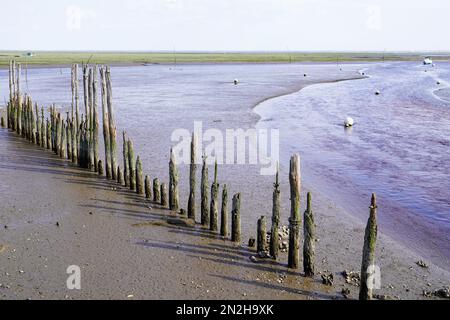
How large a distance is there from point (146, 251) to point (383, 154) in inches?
652

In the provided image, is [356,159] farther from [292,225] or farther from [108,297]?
[108,297]

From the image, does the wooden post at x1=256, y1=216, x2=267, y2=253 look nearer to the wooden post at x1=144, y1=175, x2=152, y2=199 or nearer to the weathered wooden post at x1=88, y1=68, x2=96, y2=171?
the wooden post at x1=144, y1=175, x2=152, y2=199

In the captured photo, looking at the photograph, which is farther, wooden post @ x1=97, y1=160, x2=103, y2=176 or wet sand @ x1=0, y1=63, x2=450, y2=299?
wooden post @ x1=97, y1=160, x2=103, y2=176

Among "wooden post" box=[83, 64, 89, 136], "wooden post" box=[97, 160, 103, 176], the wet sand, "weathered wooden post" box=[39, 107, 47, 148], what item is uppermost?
"wooden post" box=[83, 64, 89, 136]

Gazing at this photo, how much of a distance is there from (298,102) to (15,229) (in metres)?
36.6

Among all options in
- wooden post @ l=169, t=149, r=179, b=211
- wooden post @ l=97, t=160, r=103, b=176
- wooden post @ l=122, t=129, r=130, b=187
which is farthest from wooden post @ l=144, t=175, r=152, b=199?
wooden post @ l=97, t=160, r=103, b=176

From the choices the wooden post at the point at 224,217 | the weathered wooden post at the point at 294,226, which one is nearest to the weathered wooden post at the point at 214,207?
the wooden post at the point at 224,217

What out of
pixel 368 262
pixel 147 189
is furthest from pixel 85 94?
pixel 368 262

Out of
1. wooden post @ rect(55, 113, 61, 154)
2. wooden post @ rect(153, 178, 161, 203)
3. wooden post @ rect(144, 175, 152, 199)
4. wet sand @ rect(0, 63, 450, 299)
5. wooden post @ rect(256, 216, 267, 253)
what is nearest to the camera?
wet sand @ rect(0, 63, 450, 299)

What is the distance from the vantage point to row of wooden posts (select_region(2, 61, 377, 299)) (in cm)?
1125

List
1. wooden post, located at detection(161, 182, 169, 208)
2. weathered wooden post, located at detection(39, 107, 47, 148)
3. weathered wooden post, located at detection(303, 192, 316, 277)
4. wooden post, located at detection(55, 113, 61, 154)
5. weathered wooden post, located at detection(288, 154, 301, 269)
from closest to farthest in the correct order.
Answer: weathered wooden post, located at detection(303, 192, 316, 277), weathered wooden post, located at detection(288, 154, 301, 269), wooden post, located at detection(161, 182, 169, 208), wooden post, located at detection(55, 113, 61, 154), weathered wooden post, located at detection(39, 107, 47, 148)

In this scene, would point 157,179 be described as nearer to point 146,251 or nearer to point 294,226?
point 146,251

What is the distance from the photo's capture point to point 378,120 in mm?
36438

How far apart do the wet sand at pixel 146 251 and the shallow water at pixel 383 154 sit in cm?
145
